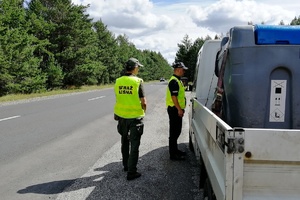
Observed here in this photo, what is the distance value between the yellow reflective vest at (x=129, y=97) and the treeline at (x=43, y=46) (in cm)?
2000

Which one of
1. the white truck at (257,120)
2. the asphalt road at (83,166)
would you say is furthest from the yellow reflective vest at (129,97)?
the white truck at (257,120)

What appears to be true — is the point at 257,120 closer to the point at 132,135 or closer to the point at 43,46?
the point at 132,135

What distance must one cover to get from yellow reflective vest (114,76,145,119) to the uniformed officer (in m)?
0.91

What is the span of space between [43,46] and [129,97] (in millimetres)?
32082

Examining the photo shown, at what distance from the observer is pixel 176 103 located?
5.68 meters

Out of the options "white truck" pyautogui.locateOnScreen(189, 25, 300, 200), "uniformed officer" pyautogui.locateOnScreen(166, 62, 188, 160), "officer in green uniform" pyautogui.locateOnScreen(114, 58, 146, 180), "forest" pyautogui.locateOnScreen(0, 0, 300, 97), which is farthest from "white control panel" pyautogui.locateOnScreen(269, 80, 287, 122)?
"forest" pyautogui.locateOnScreen(0, 0, 300, 97)

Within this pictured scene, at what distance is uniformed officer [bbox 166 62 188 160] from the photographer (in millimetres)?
5695

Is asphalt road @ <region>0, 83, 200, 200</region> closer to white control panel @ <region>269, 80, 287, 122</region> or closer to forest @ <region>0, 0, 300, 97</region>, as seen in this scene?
white control panel @ <region>269, 80, 287, 122</region>

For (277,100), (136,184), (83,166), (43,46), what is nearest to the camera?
(277,100)

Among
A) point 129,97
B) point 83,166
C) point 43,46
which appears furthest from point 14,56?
point 129,97

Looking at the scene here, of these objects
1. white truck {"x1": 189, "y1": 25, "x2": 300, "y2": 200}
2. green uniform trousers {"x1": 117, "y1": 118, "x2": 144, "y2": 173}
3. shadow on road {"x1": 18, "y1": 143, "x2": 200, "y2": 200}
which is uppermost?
white truck {"x1": 189, "y1": 25, "x2": 300, "y2": 200}

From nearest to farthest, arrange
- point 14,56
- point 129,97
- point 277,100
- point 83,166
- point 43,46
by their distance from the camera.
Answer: point 277,100
point 129,97
point 83,166
point 14,56
point 43,46

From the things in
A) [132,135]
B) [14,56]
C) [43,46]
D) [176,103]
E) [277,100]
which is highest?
[43,46]

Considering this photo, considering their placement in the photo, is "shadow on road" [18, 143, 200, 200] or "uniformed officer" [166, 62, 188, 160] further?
"uniformed officer" [166, 62, 188, 160]
